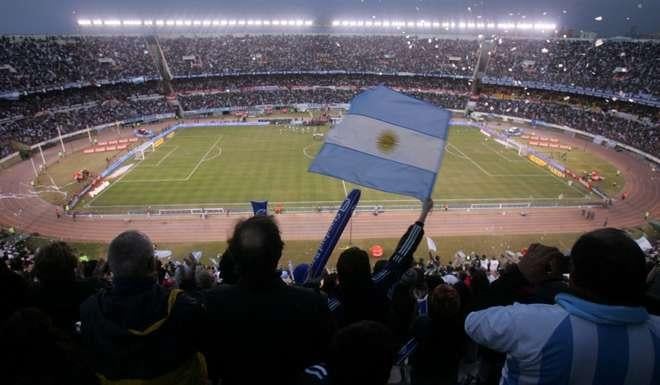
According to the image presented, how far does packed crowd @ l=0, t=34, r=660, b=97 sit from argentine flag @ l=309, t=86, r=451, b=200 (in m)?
65.1

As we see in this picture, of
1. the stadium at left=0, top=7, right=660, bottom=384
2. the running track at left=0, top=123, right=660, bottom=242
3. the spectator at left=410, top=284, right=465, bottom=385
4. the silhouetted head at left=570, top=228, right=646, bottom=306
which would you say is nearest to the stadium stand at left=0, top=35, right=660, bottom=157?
the stadium at left=0, top=7, right=660, bottom=384

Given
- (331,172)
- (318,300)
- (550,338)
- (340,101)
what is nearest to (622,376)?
(550,338)

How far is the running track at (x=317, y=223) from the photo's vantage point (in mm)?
31344

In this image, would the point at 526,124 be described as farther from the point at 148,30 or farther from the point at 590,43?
the point at 148,30

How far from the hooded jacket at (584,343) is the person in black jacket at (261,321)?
1549 millimetres

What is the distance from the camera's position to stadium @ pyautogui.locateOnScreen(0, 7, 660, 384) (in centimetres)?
657

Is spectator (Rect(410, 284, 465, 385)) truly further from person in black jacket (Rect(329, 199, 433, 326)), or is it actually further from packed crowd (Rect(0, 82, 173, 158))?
packed crowd (Rect(0, 82, 173, 158))

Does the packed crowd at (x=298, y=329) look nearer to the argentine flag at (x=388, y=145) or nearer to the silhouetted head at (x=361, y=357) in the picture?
the silhouetted head at (x=361, y=357)

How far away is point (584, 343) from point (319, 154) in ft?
20.9

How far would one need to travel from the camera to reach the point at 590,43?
7675cm

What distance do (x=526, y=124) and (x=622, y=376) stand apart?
234 ft

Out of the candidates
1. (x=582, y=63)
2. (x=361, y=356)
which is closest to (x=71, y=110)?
(x=361, y=356)

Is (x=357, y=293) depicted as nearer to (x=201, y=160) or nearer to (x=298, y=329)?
(x=298, y=329)

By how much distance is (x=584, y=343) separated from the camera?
9.43 ft
